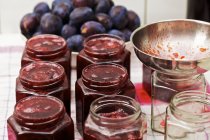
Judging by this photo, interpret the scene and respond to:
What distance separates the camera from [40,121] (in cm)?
69

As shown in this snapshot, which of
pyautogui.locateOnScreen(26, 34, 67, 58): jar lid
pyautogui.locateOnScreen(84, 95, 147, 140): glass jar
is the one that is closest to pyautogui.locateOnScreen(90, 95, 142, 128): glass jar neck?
pyautogui.locateOnScreen(84, 95, 147, 140): glass jar

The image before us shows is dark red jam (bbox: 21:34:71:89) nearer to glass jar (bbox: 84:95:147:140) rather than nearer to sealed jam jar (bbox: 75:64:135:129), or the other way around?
sealed jam jar (bbox: 75:64:135:129)

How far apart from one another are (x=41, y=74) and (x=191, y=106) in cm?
24

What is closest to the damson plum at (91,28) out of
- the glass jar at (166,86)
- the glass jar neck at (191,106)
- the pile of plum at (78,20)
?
the pile of plum at (78,20)

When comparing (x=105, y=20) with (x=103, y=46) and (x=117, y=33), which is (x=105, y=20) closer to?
(x=117, y=33)

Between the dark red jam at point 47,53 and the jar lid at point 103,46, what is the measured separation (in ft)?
0.13

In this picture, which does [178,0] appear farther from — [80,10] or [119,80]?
[119,80]

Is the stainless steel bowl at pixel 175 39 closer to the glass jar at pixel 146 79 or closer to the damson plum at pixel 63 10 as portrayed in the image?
the glass jar at pixel 146 79

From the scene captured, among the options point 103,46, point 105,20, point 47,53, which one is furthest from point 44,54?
point 105,20

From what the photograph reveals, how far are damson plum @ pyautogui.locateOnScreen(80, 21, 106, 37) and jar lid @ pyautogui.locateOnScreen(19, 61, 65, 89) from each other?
19 cm

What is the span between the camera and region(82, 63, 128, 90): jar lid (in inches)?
30.9

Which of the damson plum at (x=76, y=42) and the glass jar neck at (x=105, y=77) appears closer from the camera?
the glass jar neck at (x=105, y=77)

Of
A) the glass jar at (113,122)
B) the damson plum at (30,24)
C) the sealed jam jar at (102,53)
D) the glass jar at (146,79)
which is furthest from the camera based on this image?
the damson plum at (30,24)

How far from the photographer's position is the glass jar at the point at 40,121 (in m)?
0.69
